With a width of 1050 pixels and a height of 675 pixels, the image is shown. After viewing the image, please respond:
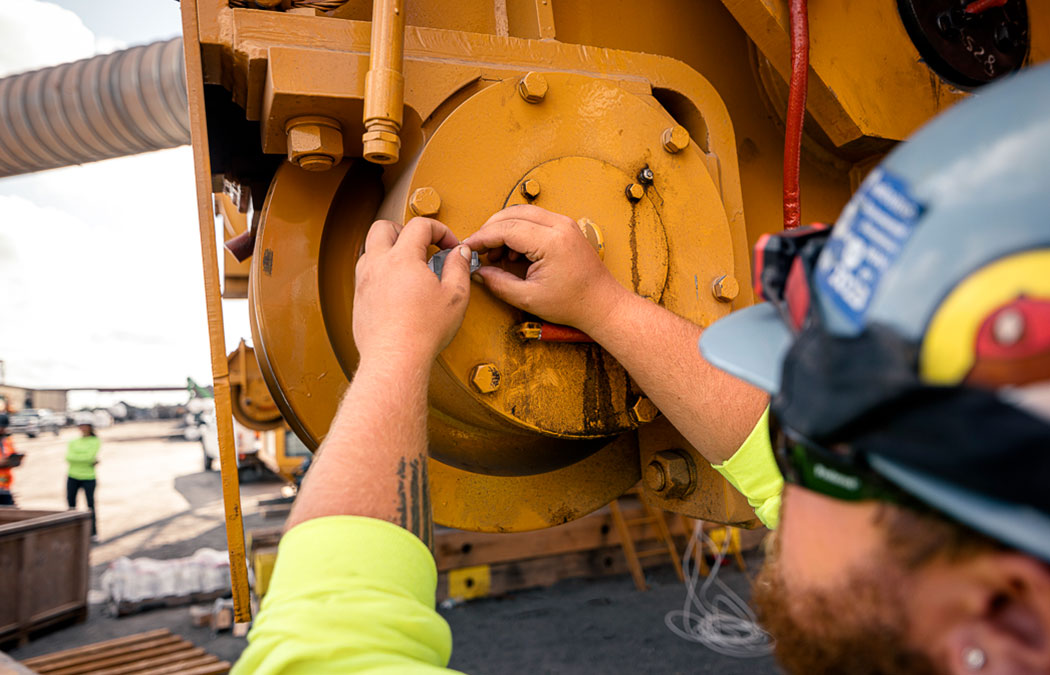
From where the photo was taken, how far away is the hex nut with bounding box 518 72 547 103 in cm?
118

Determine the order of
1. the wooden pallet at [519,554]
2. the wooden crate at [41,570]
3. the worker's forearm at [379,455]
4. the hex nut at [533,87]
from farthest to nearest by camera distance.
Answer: the wooden pallet at [519,554]
the wooden crate at [41,570]
the hex nut at [533,87]
the worker's forearm at [379,455]

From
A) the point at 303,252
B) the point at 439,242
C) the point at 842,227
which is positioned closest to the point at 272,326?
the point at 303,252

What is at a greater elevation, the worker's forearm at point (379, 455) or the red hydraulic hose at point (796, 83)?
the red hydraulic hose at point (796, 83)

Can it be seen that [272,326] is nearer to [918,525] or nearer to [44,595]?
[918,525]

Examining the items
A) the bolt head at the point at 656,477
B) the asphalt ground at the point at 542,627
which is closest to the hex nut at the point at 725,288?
the bolt head at the point at 656,477

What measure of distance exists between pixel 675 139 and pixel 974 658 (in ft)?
3.16

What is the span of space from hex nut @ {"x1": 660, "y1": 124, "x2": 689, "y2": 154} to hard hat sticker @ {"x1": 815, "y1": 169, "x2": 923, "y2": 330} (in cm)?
72

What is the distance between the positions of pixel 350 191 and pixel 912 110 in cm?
122

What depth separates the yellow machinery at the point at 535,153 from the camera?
1124mm

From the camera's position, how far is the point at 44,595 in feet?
16.0

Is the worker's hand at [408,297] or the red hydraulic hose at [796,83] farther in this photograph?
the red hydraulic hose at [796,83]

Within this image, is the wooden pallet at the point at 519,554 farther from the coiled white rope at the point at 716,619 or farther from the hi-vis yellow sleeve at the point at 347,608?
the hi-vis yellow sleeve at the point at 347,608

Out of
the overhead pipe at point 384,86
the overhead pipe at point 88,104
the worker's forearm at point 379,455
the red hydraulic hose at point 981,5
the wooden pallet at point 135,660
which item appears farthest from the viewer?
the wooden pallet at point 135,660

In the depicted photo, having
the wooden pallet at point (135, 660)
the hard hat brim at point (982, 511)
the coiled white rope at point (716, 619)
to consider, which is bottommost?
the coiled white rope at point (716, 619)
